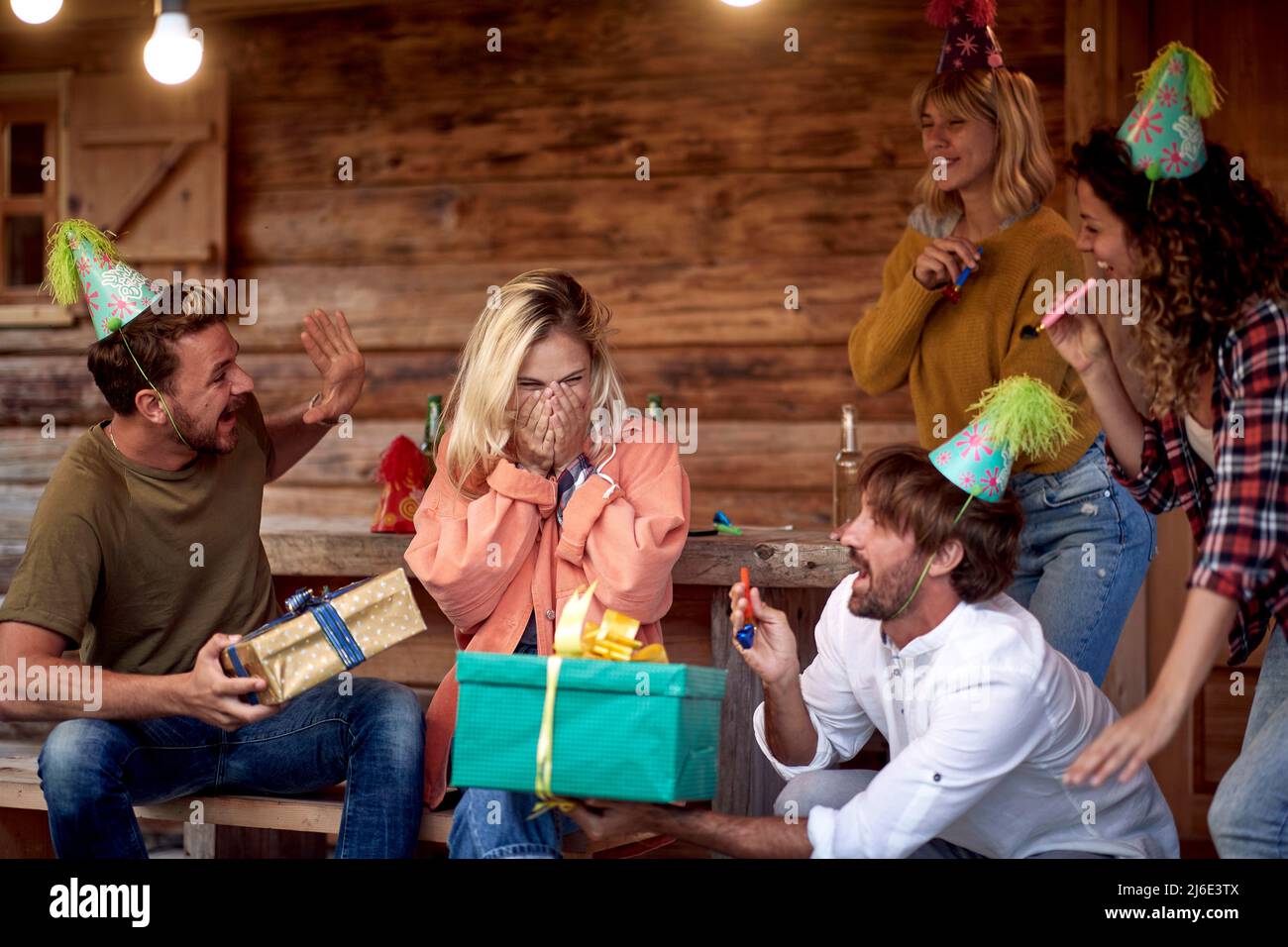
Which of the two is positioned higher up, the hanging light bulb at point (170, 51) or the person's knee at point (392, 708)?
the hanging light bulb at point (170, 51)

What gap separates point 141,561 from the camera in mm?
2678

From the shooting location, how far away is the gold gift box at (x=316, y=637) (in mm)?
2326

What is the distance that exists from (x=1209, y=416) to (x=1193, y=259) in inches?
10.6

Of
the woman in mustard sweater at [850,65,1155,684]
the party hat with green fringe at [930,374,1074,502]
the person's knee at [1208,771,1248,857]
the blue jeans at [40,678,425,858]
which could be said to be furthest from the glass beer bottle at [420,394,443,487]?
the person's knee at [1208,771,1248,857]

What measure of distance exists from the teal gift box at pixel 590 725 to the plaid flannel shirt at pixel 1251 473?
2.61ft

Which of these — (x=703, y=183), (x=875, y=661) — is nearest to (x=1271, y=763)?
(x=875, y=661)

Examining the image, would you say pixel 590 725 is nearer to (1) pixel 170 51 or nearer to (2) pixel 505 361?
(2) pixel 505 361

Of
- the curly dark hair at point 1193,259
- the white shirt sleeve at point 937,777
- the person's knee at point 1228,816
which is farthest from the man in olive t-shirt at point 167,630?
the curly dark hair at point 1193,259

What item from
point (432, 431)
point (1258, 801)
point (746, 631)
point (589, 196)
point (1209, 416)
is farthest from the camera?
point (589, 196)

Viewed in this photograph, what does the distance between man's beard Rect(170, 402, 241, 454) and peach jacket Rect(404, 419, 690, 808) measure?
17.8 inches

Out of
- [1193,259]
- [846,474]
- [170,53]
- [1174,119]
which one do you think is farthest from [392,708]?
[170,53]

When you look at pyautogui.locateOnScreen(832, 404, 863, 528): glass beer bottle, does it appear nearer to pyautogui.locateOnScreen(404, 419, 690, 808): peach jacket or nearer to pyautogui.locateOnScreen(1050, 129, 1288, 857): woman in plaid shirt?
pyautogui.locateOnScreen(404, 419, 690, 808): peach jacket

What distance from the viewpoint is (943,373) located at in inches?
117

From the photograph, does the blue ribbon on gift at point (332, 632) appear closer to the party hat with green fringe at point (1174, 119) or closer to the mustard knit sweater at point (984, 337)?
the mustard knit sweater at point (984, 337)
